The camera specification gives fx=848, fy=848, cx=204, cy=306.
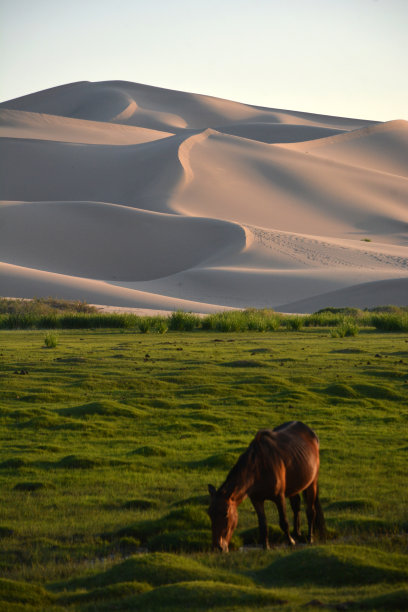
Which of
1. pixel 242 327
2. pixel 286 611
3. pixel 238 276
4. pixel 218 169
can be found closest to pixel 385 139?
pixel 218 169

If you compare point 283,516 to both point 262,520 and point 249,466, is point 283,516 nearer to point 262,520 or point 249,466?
point 262,520

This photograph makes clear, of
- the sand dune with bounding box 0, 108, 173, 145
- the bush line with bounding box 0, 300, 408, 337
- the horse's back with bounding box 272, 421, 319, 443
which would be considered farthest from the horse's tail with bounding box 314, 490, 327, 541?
the sand dune with bounding box 0, 108, 173, 145

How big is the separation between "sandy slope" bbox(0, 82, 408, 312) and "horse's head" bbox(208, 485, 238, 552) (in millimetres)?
55259

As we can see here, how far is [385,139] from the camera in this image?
6560 inches

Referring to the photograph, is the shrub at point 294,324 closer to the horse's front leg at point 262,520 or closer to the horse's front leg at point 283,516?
the horse's front leg at point 283,516

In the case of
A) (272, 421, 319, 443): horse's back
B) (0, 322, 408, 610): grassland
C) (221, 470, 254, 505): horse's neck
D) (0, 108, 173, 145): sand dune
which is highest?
(0, 108, 173, 145): sand dune

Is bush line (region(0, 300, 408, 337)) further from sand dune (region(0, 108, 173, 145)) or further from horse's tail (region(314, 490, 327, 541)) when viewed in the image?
sand dune (region(0, 108, 173, 145))

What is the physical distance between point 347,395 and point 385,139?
157m

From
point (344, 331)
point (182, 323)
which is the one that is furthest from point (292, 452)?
point (182, 323)

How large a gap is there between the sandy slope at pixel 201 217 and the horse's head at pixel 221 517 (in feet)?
181

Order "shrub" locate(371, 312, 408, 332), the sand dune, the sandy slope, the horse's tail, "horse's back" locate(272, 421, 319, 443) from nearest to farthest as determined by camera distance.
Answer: "horse's back" locate(272, 421, 319, 443), the horse's tail, "shrub" locate(371, 312, 408, 332), the sandy slope, the sand dune

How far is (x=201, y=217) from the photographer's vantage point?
100438mm

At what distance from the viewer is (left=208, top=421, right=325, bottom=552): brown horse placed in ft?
24.0

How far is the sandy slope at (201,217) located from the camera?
2904 inches
